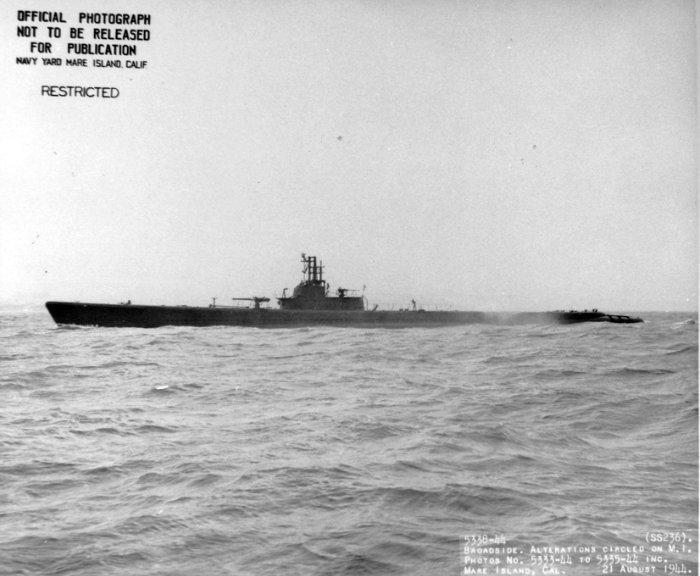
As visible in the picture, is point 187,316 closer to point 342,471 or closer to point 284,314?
point 284,314

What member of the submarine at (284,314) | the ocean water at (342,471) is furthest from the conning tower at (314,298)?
the ocean water at (342,471)

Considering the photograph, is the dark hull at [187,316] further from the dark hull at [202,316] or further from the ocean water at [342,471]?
the ocean water at [342,471]

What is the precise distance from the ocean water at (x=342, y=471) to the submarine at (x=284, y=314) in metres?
24.9

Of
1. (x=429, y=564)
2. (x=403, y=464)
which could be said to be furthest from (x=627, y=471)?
(x=429, y=564)

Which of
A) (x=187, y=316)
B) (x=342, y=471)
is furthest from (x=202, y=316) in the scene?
(x=342, y=471)

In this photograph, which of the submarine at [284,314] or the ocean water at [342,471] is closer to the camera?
the ocean water at [342,471]

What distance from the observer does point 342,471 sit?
325 inches

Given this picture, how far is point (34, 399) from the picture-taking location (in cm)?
1203

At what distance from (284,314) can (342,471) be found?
3248cm

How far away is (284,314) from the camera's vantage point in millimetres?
40406

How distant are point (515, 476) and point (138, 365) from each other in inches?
488

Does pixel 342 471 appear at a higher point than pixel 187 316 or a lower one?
lower

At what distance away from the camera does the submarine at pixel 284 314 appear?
39562 mm

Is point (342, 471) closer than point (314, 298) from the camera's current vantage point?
Yes
